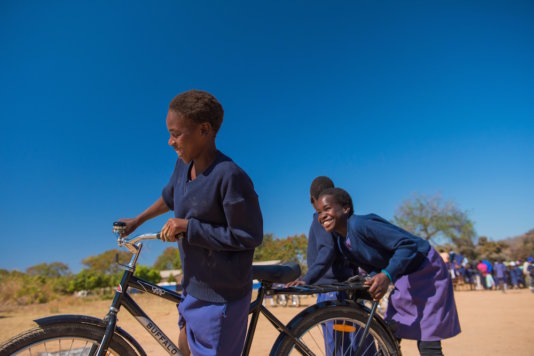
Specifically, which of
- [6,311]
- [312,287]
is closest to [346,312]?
[312,287]

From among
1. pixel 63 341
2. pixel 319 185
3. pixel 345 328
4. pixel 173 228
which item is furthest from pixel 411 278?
pixel 63 341

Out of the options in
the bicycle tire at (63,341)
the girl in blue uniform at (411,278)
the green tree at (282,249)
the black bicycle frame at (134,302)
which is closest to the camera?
the bicycle tire at (63,341)

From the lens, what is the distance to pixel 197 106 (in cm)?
205

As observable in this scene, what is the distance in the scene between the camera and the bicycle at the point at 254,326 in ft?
6.31

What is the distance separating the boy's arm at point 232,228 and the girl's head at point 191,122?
309 millimetres

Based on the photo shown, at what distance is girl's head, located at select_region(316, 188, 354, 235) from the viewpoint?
3215 mm

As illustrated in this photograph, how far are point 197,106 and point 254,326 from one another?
1.36 meters

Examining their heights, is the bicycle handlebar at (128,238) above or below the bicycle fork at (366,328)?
above

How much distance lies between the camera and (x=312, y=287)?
257cm

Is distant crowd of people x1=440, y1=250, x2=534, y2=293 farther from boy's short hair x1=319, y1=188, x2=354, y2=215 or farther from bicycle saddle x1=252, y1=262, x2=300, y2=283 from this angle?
bicycle saddle x1=252, y1=262, x2=300, y2=283

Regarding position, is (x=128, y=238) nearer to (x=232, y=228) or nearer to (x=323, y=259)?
(x=232, y=228)

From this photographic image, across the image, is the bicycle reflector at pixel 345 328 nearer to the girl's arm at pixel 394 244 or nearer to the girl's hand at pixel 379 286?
the girl's hand at pixel 379 286

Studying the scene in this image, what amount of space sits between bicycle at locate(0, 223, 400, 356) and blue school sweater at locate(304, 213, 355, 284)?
0.62m

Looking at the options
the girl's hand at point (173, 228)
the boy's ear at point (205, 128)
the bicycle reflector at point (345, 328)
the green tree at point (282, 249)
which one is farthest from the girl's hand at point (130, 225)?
the green tree at point (282, 249)
